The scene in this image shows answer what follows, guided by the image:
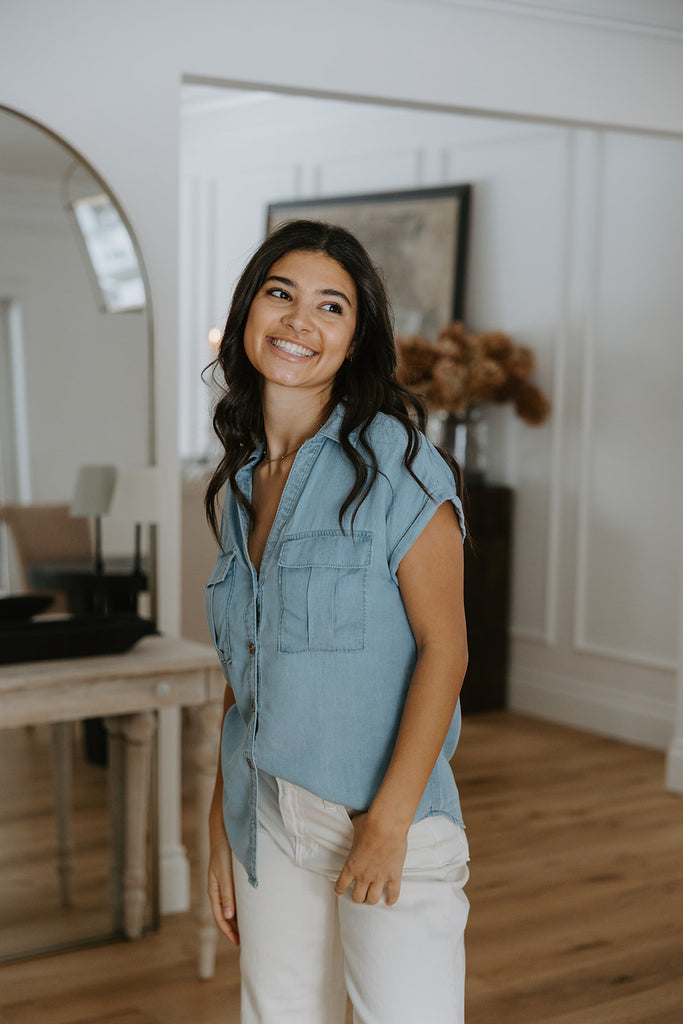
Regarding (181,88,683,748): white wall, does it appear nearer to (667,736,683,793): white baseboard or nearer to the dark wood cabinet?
the dark wood cabinet

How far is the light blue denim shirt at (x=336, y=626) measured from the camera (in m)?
1.35

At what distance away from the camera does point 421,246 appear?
18.8 ft

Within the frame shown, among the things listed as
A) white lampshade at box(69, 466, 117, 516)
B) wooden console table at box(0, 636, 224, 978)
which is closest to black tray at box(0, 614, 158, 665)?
wooden console table at box(0, 636, 224, 978)

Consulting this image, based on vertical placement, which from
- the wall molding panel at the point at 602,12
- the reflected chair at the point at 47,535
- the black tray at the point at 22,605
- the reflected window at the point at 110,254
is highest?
the wall molding panel at the point at 602,12

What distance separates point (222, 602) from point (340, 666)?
22 centimetres

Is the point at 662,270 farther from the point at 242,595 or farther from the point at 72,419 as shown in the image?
the point at 242,595

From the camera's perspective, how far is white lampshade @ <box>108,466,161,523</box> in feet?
9.85

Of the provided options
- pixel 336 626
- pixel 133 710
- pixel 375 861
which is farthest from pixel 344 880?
pixel 133 710

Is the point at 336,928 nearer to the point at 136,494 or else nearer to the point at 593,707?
the point at 136,494

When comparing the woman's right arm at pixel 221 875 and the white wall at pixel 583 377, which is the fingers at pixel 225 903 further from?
the white wall at pixel 583 377

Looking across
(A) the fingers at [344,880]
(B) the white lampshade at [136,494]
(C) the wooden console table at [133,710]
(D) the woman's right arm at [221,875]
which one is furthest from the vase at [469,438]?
(A) the fingers at [344,880]

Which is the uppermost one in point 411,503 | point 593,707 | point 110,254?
point 110,254

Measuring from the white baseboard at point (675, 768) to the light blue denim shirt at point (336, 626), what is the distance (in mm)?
3054

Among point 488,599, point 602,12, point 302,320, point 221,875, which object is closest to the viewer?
point 302,320
